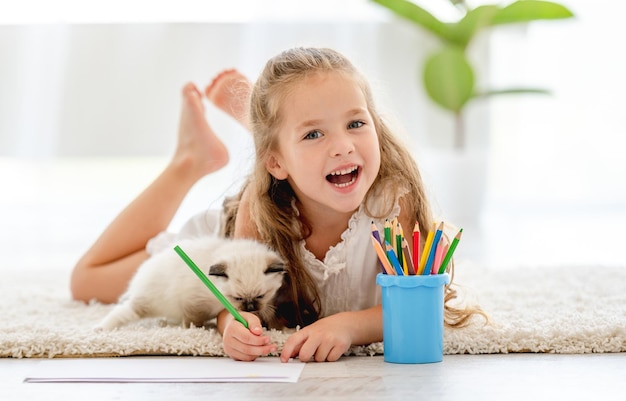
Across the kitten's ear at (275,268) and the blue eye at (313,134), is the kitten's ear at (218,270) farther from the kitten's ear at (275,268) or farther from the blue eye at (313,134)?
the blue eye at (313,134)

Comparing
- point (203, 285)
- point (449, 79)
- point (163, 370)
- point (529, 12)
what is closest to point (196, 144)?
point (203, 285)

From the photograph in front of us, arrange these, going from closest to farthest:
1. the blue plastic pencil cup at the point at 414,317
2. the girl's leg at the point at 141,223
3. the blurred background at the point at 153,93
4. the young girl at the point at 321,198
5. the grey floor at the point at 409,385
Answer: the grey floor at the point at 409,385
the blue plastic pencil cup at the point at 414,317
the young girl at the point at 321,198
the girl's leg at the point at 141,223
the blurred background at the point at 153,93

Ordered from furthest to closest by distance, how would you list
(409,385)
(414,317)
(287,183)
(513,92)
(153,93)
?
(153,93)
(513,92)
(287,183)
(414,317)
(409,385)

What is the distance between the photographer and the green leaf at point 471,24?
3477mm

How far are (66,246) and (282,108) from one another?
2.17 m

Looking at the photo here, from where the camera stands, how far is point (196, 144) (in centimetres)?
199

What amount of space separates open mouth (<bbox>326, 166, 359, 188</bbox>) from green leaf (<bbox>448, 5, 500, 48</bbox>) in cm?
226

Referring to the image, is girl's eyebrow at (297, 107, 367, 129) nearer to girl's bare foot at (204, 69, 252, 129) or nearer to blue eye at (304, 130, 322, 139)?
blue eye at (304, 130, 322, 139)

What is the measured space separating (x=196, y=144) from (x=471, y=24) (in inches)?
73.6

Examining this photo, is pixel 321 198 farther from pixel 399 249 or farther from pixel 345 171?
pixel 399 249

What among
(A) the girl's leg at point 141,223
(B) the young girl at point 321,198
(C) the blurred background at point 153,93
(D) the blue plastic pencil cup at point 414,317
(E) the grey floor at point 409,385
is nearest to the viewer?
(E) the grey floor at point 409,385

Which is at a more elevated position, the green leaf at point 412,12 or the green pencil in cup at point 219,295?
the green leaf at point 412,12

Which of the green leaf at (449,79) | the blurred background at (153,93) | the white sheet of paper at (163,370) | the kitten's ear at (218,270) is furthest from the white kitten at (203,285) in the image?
the green leaf at (449,79)

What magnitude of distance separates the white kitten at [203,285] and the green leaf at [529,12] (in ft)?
7.77
